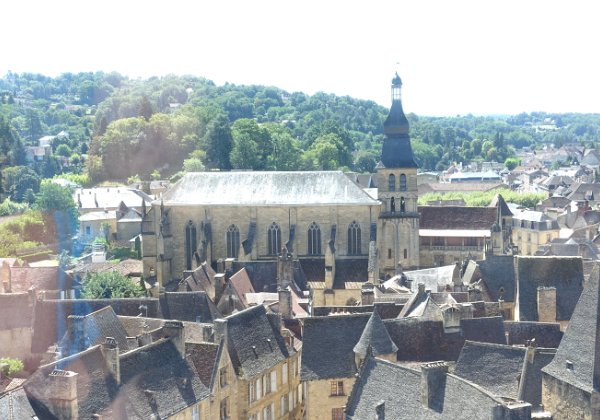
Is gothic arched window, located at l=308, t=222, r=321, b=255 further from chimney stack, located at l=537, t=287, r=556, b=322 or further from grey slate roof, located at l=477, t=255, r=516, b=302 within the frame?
chimney stack, located at l=537, t=287, r=556, b=322

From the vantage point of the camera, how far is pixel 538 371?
114 ft

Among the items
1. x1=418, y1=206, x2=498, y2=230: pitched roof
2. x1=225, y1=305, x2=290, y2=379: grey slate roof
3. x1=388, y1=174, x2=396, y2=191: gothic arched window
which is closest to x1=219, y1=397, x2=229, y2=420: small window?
x1=225, y1=305, x2=290, y2=379: grey slate roof

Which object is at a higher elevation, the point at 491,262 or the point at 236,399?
the point at 491,262

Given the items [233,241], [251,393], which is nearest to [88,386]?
[251,393]

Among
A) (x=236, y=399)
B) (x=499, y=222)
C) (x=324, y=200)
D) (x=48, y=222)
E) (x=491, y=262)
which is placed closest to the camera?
(x=236, y=399)

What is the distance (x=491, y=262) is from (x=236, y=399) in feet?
67.0

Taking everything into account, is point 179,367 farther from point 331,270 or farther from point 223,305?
point 331,270

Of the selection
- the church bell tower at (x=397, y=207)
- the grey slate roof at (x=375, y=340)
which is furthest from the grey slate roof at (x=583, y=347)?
the church bell tower at (x=397, y=207)

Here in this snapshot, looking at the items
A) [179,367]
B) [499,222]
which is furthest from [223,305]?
[499,222]

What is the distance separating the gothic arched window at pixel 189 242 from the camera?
246 ft

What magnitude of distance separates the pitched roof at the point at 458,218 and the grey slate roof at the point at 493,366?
4882 centimetres

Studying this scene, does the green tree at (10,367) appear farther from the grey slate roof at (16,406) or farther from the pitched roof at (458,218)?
the pitched roof at (458,218)

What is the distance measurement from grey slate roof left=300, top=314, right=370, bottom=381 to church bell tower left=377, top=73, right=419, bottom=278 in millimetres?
32599

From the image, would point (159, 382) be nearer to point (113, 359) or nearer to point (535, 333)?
point (113, 359)
